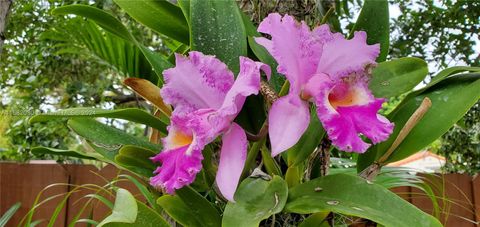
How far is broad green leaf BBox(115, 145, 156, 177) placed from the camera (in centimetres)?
64

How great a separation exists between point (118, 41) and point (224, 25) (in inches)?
28.0

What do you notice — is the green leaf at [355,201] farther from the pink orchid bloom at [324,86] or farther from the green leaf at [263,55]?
the green leaf at [263,55]

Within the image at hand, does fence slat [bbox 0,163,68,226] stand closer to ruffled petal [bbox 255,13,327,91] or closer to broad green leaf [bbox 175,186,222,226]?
broad green leaf [bbox 175,186,222,226]

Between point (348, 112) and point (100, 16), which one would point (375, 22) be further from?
point (100, 16)

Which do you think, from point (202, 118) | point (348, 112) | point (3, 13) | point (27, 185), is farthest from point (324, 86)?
point (27, 185)

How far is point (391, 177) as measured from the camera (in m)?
0.83

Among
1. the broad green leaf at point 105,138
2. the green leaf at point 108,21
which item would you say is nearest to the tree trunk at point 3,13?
the green leaf at point 108,21

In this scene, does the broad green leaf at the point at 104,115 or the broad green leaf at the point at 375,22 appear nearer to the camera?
the broad green leaf at the point at 104,115

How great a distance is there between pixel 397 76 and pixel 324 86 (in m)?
0.17

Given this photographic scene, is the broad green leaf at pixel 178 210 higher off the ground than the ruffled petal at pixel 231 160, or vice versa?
the ruffled petal at pixel 231 160

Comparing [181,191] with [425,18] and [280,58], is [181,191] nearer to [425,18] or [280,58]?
[280,58]

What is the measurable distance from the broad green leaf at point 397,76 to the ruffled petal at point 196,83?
0.22m

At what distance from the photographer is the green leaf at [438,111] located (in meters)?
0.65

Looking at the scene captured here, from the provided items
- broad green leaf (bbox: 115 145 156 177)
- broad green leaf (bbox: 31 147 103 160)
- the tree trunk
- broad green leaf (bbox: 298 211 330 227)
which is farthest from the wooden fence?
broad green leaf (bbox: 298 211 330 227)
